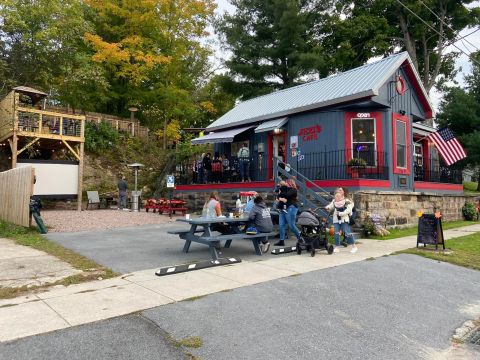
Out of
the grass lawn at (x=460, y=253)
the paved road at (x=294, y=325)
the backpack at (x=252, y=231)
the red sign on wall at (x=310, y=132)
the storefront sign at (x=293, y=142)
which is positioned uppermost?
the red sign on wall at (x=310, y=132)

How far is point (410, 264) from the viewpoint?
7.59 meters

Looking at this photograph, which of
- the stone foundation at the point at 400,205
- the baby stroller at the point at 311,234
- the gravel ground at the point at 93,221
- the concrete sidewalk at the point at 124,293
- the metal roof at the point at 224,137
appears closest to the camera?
the concrete sidewalk at the point at 124,293

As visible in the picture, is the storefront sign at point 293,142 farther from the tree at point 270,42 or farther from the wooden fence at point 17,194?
the tree at point 270,42

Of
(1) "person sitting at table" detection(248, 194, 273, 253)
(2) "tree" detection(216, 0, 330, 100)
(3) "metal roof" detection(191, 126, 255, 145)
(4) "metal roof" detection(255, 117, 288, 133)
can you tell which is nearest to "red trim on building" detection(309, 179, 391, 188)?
(4) "metal roof" detection(255, 117, 288, 133)

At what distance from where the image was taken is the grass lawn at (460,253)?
7.97 meters

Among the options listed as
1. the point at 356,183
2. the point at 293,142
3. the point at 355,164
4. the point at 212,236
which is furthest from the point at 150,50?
the point at 212,236

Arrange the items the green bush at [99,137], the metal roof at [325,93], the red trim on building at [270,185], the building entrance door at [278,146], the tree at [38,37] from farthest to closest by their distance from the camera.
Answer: the green bush at [99,137] → the tree at [38,37] → the building entrance door at [278,146] → the metal roof at [325,93] → the red trim on building at [270,185]

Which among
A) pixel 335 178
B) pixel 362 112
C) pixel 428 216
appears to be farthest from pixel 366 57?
pixel 428 216

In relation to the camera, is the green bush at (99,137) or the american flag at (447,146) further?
the green bush at (99,137)

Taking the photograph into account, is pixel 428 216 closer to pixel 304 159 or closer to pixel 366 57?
pixel 304 159

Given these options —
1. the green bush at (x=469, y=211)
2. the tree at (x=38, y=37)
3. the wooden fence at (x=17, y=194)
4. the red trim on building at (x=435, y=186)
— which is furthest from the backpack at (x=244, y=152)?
the tree at (x=38, y=37)

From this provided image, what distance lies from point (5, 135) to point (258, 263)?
16.3m

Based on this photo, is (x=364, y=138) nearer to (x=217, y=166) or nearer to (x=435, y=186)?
(x=435, y=186)

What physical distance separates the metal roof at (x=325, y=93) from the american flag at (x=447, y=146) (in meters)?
1.83
